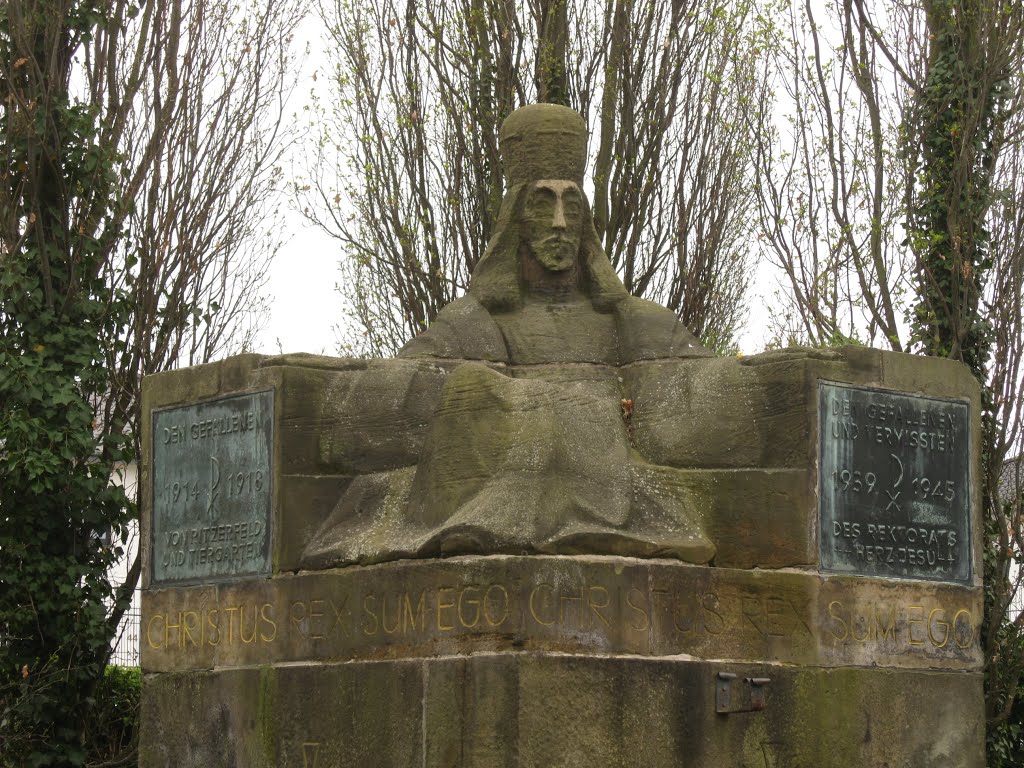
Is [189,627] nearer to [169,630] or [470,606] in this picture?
[169,630]

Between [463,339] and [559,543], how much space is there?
156 centimetres

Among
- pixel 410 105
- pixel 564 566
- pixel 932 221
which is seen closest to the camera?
pixel 564 566

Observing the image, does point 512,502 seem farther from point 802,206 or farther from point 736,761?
point 802,206

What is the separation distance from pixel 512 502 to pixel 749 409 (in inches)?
50.5

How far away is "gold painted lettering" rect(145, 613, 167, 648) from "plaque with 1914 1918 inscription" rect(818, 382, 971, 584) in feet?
10.9

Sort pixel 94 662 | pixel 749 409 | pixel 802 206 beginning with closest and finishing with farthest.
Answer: pixel 749 409 < pixel 94 662 < pixel 802 206

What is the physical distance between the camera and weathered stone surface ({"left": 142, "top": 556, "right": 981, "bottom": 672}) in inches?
333

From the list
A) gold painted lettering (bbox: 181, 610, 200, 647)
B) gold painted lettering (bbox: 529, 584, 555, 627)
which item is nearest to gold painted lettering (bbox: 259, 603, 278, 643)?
gold painted lettering (bbox: 181, 610, 200, 647)

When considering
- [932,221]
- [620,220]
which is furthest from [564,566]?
[620,220]

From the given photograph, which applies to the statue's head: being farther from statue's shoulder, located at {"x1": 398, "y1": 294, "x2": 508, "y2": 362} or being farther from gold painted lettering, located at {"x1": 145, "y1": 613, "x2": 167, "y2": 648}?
gold painted lettering, located at {"x1": 145, "y1": 613, "x2": 167, "y2": 648}

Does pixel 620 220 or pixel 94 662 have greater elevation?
pixel 620 220

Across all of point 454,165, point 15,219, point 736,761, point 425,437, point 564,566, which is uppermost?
point 454,165

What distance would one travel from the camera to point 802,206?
16.1m

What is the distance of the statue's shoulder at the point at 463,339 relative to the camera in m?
9.74
